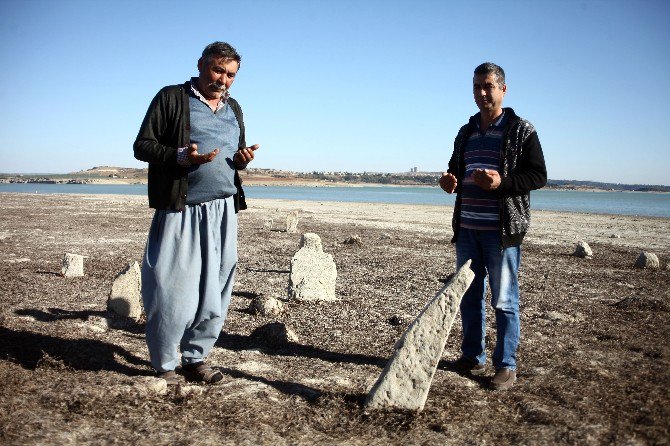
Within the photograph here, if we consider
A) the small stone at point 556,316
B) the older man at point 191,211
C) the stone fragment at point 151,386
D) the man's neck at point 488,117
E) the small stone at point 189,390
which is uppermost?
the man's neck at point 488,117

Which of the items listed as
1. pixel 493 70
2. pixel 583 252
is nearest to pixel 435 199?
pixel 583 252

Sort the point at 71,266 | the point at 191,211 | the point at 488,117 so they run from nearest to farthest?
1. the point at 191,211
2. the point at 488,117
3. the point at 71,266

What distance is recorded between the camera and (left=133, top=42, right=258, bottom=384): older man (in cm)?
387

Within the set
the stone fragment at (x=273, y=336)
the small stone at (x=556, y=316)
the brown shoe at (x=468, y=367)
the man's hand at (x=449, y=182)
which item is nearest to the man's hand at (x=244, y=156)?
the man's hand at (x=449, y=182)

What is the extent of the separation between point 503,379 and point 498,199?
4.68 ft

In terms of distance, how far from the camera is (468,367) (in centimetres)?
463

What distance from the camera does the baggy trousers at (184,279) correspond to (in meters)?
3.88

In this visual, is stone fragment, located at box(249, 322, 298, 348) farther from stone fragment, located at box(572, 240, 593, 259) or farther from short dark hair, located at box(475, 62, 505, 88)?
stone fragment, located at box(572, 240, 593, 259)

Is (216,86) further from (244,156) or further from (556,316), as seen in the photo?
(556,316)

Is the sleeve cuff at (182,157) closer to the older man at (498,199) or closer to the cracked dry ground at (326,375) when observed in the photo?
the cracked dry ground at (326,375)

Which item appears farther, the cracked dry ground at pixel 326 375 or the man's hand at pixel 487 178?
the man's hand at pixel 487 178

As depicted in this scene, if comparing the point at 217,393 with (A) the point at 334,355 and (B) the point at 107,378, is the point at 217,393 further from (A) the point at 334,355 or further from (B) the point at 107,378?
(A) the point at 334,355

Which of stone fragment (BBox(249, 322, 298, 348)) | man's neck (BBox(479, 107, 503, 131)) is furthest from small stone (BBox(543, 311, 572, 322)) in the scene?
stone fragment (BBox(249, 322, 298, 348))

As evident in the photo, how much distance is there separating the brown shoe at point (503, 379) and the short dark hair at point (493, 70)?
2302 mm
